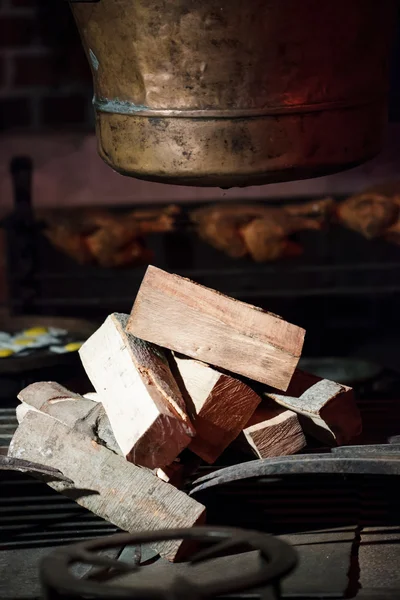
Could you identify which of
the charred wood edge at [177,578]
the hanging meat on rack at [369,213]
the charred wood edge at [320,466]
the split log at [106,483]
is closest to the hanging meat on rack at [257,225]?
the hanging meat on rack at [369,213]

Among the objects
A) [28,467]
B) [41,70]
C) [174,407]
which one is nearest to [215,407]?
[174,407]

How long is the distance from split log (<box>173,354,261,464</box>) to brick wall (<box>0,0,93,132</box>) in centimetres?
179

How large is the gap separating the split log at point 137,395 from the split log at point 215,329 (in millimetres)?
53

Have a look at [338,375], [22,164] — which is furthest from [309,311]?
[22,164]

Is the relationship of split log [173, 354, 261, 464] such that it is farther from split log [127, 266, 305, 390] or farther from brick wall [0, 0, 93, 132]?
brick wall [0, 0, 93, 132]

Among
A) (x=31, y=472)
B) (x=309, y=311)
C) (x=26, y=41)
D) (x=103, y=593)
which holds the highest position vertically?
(x=26, y=41)

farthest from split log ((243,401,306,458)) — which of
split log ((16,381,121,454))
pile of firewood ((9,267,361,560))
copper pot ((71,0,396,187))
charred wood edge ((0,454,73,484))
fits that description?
copper pot ((71,0,396,187))

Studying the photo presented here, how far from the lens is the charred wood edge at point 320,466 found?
171 centimetres

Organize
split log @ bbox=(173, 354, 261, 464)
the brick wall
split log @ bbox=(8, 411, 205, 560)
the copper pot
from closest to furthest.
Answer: the copper pot < split log @ bbox=(8, 411, 205, 560) < split log @ bbox=(173, 354, 261, 464) < the brick wall

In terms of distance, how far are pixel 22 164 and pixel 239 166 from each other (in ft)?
6.17

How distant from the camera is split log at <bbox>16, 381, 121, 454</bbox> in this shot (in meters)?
1.95

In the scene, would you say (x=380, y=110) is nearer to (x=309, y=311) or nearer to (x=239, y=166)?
(x=239, y=166)

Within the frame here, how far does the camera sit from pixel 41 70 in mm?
3414

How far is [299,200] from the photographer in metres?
3.52
